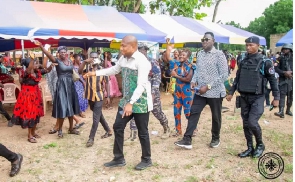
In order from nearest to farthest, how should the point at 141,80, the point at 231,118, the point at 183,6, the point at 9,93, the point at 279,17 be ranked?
1. the point at 141,80
2. the point at 231,118
3. the point at 9,93
4. the point at 183,6
5. the point at 279,17

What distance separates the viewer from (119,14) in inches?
326

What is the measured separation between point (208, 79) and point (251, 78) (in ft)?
1.99

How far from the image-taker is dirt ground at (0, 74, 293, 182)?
3.74 metres

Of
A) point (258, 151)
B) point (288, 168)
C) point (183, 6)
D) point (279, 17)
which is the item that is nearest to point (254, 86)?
point (258, 151)

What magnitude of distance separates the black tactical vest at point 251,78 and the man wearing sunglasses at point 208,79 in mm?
295

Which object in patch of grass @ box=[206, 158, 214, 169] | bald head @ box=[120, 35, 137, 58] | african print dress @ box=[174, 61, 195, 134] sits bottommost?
patch of grass @ box=[206, 158, 214, 169]

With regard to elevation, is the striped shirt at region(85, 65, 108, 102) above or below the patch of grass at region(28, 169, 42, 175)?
above

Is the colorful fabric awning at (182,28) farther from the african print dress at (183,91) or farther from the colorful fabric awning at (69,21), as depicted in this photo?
the african print dress at (183,91)

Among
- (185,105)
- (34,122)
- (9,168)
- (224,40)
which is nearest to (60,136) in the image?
(34,122)

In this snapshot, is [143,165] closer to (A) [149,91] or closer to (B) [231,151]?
(A) [149,91]

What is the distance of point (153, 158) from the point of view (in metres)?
4.32

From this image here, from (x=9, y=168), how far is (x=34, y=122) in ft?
3.54

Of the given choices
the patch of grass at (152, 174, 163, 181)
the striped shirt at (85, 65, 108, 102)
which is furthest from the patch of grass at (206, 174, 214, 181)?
Result: the striped shirt at (85, 65, 108, 102)

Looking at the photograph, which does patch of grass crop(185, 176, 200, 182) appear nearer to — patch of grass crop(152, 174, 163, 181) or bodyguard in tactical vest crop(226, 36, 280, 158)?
patch of grass crop(152, 174, 163, 181)
